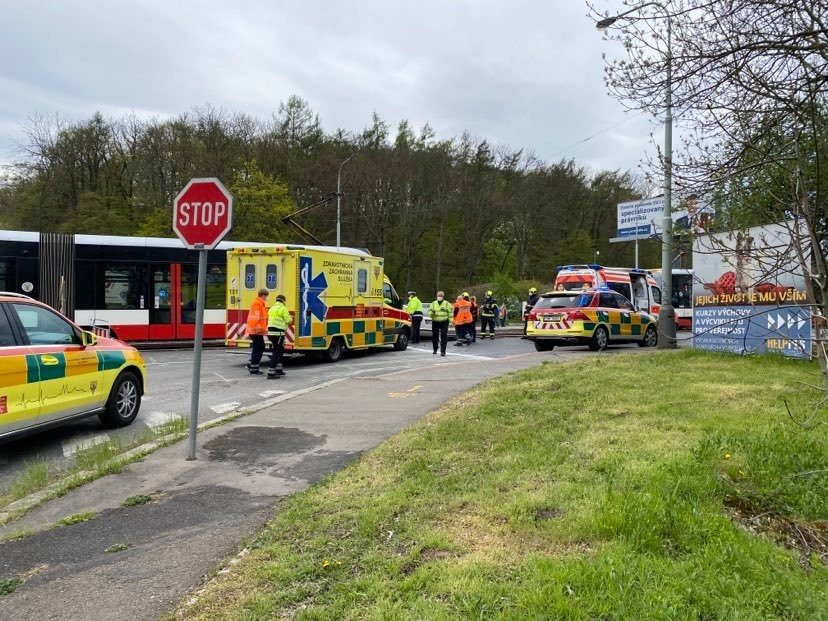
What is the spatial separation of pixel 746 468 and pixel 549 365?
738cm

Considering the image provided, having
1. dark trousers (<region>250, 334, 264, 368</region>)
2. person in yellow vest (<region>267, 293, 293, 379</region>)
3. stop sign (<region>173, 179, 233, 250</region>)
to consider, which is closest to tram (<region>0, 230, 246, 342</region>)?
dark trousers (<region>250, 334, 264, 368</region>)

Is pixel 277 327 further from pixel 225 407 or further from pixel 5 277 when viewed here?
pixel 5 277

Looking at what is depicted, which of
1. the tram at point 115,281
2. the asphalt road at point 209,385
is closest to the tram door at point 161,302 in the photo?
the tram at point 115,281

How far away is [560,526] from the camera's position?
384cm

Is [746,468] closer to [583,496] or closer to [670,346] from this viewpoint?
[583,496]

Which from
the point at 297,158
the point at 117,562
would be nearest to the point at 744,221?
the point at 117,562

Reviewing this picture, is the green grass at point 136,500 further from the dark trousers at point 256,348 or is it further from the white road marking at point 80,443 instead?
the dark trousers at point 256,348

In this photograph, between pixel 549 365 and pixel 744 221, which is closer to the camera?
pixel 744 221

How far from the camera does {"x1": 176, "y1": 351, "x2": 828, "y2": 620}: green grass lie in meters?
3.04

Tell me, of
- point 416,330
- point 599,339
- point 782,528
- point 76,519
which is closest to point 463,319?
point 416,330

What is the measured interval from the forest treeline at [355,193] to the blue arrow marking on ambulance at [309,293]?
2153 cm

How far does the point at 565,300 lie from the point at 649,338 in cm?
376

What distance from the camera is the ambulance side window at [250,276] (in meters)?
14.9

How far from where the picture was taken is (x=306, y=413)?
28.8 ft
